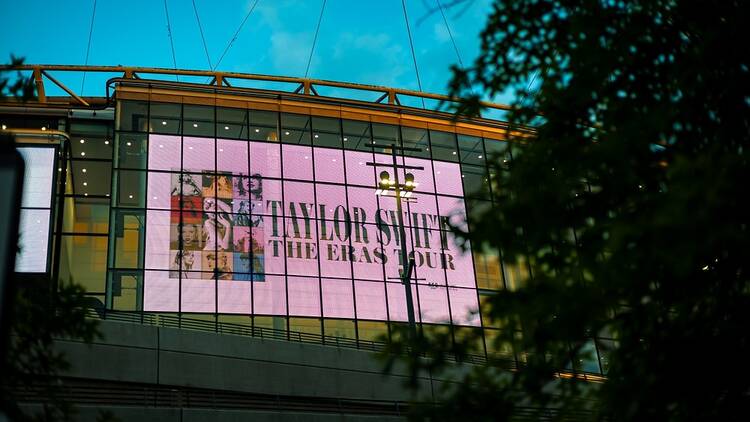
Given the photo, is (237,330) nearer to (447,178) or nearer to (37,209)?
(37,209)

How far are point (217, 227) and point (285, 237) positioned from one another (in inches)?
127

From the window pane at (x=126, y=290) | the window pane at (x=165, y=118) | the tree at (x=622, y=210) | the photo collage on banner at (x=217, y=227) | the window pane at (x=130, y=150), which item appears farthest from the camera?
the window pane at (x=165, y=118)

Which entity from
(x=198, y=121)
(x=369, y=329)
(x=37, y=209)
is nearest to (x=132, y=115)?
(x=198, y=121)

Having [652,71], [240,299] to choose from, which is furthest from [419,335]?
[240,299]

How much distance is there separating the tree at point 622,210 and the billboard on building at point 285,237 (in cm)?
2621

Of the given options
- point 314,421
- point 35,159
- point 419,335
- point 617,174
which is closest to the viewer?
point 617,174

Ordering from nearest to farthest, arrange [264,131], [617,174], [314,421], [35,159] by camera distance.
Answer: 1. [617,174]
2. [314,421]
3. [35,159]
4. [264,131]

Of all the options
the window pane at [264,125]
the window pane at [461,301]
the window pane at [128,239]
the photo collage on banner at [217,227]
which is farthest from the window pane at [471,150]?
the window pane at [128,239]

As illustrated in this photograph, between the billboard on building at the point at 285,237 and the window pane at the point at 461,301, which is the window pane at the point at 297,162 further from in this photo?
the window pane at the point at 461,301

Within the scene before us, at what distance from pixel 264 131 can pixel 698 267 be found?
3198 cm

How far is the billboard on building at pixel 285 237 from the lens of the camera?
34.8m

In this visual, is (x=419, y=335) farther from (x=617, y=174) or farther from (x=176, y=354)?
(x=176, y=354)

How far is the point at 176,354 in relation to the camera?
20.3 metres

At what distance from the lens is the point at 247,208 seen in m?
36.6
